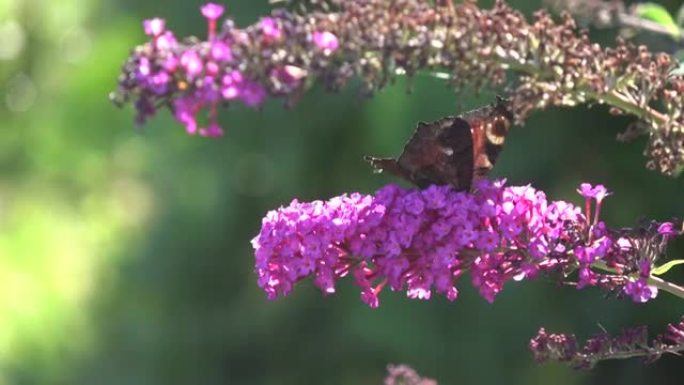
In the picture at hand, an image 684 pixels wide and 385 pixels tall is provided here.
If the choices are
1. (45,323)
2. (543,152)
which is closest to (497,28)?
(543,152)

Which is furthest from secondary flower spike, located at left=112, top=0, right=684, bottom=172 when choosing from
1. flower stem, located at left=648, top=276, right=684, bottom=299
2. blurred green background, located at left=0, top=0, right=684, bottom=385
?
blurred green background, located at left=0, top=0, right=684, bottom=385

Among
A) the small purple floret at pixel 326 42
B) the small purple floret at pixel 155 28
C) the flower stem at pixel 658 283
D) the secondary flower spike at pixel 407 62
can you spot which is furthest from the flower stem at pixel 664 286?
the small purple floret at pixel 155 28

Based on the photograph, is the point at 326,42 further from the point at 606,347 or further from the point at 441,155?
the point at 606,347

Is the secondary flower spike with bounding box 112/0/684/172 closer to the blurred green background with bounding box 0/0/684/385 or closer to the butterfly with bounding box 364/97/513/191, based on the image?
the butterfly with bounding box 364/97/513/191

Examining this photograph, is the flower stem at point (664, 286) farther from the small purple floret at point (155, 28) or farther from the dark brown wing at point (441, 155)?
the small purple floret at point (155, 28)

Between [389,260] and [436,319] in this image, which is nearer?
Result: [389,260]

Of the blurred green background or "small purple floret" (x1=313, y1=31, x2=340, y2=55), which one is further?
the blurred green background

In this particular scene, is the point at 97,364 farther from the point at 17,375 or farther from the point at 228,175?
the point at 228,175
